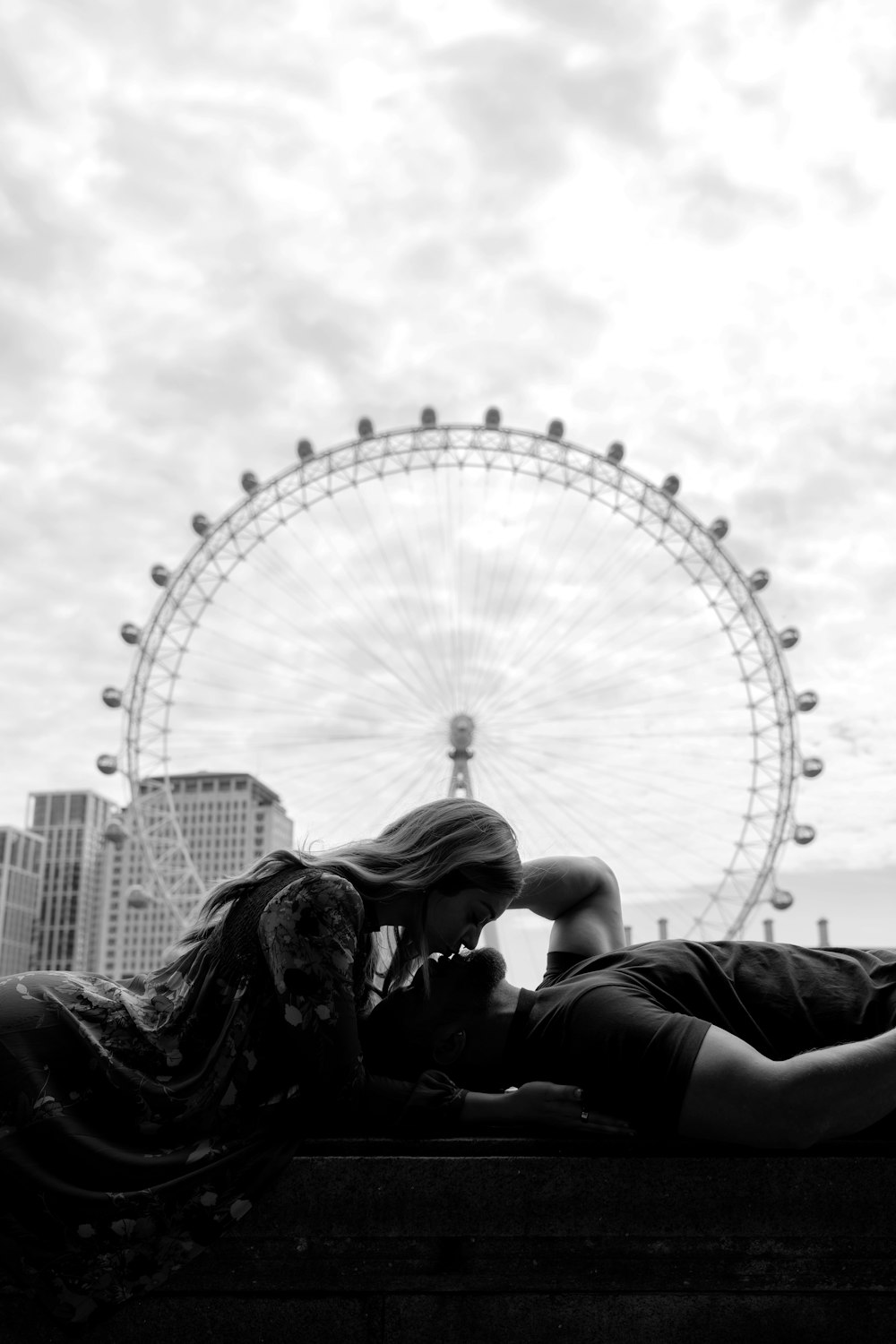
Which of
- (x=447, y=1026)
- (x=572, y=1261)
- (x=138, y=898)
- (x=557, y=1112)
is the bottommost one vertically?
(x=572, y=1261)

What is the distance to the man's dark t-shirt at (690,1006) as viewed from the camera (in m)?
2.12

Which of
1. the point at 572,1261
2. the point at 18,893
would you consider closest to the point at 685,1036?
the point at 572,1261

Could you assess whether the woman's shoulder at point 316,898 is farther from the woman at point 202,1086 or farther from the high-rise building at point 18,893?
the high-rise building at point 18,893

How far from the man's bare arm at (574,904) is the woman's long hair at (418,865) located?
493mm

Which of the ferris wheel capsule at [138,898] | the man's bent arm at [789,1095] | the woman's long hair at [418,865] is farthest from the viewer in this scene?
the ferris wheel capsule at [138,898]

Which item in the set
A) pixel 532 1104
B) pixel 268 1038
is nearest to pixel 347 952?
pixel 268 1038

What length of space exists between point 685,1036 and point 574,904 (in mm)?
864

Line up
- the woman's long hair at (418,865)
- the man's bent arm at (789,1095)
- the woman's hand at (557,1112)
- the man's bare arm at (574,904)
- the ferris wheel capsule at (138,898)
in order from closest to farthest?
the man's bent arm at (789,1095) → the woman's hand at (557,1112) → the woman's long hair at (418,865) → the man's bare arm at (574,904) → the ferris wheel capsule at (138,898)

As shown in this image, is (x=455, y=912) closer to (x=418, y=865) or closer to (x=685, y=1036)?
(x=418, y=865)

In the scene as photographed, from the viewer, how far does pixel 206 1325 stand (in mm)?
1989

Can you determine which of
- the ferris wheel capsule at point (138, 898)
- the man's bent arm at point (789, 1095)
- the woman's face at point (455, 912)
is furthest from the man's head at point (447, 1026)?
the ferris wheel capsule at point (138, 898)

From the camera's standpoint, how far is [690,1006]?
90.1 inches

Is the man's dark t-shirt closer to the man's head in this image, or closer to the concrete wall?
the man's head

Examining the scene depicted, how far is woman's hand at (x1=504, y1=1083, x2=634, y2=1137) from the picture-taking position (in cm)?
207
